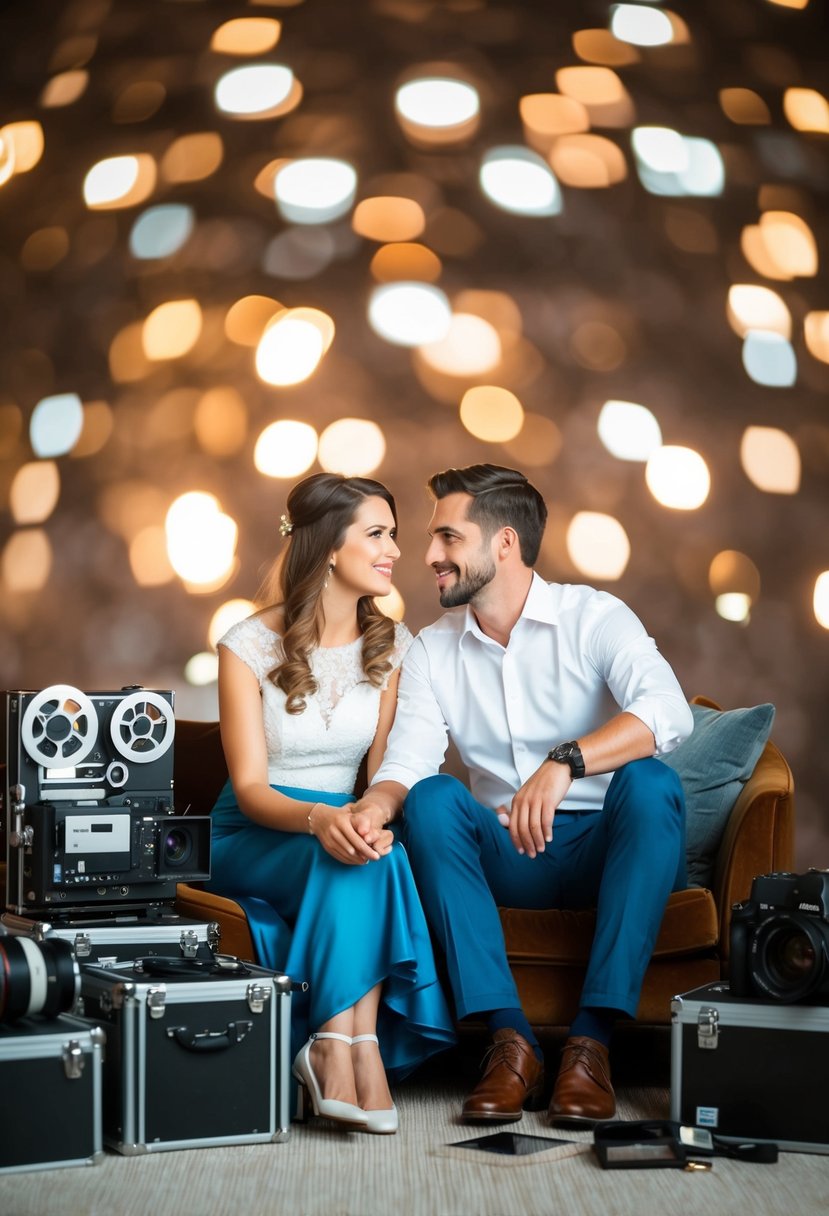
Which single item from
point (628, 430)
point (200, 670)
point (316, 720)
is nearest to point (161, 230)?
point (200, 670)

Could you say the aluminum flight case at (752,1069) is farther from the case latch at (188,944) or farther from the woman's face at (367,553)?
the woman's face at (367,553)

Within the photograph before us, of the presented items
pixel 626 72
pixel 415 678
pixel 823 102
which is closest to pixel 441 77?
pixel 626 72

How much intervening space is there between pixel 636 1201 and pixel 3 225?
3525 mm

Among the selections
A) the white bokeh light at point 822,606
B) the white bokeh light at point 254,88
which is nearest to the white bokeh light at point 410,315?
the white bokeh light at point 254,88

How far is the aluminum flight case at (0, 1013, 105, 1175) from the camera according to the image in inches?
Answer: 73.8

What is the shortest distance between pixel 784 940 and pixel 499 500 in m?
1.10

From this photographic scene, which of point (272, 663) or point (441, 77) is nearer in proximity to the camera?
point (272, 663)

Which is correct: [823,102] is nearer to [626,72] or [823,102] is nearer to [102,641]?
[626,72]

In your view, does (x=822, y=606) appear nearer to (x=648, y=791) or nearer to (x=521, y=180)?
(x=521, y=180)

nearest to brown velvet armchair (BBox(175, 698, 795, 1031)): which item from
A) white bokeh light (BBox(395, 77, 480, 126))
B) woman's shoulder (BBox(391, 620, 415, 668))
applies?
woman's shoulder (BBox(391, 620, 415, 668))

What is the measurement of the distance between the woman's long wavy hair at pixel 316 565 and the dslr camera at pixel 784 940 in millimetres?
959

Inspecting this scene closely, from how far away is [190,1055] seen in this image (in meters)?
2.04

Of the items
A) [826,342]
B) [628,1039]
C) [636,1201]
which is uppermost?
[826,342]

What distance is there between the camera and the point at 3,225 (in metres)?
4.24
